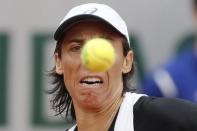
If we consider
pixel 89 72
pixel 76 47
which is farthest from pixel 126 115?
pixel 76 47

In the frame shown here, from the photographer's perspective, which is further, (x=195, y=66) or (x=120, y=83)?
(x=195, y=66)

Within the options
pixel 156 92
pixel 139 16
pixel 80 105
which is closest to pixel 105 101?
pixel 80 105

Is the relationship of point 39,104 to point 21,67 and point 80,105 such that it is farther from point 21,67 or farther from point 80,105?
point 80,105

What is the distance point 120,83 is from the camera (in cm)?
425

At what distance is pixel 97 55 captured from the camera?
367 cm

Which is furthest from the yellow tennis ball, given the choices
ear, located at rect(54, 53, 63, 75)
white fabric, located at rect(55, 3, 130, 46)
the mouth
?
ear, located at rect(54, 53, 63, 75)

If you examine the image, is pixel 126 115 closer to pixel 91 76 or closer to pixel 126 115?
pixel 126 115

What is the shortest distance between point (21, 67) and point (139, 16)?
109 centimetres

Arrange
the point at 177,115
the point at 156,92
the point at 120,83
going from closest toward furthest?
the point at 177,115
the point at 120,83
the point at 156,92

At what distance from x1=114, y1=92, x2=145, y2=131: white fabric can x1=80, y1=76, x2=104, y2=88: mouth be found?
0.20 metres

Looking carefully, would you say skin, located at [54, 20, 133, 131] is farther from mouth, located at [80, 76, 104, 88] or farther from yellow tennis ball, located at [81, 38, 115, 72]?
yellow tennis ball, located at [81, 38, 115, 72]

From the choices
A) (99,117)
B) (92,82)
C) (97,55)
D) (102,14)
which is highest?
(102,14)

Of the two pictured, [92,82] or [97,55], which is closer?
[97,55]

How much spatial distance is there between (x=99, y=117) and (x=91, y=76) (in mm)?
313
